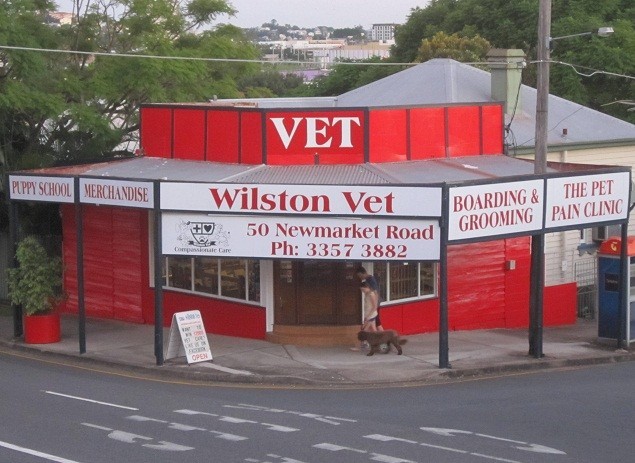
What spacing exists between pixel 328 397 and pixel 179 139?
8135 millimetres

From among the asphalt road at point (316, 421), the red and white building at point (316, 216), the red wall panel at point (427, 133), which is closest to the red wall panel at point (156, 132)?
the red and white building at point (316, 216)

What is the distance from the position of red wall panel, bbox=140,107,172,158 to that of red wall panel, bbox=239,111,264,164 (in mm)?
2228

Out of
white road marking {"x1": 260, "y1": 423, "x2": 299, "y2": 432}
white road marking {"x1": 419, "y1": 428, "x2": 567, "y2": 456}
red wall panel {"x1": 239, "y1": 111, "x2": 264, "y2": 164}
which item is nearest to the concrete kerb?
white road marking {"x1": 260, "y1": 423, "x2": 299, "y2": 432}

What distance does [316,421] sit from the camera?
14648mm

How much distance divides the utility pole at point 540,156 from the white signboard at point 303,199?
2.80m

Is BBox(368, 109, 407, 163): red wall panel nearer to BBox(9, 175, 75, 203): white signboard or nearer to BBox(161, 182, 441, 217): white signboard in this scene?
BBox(161, 182, 441, 217): white signboard

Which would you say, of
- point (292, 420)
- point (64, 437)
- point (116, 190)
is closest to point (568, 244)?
point (116, 190)

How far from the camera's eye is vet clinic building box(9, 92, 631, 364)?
18.8 metres

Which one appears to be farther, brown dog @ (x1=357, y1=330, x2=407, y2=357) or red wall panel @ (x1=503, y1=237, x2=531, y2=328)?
red wall panel @ (x1=503, y1=237, x2=531, y2=328)

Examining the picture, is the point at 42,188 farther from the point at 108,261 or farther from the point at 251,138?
the point at 251,138

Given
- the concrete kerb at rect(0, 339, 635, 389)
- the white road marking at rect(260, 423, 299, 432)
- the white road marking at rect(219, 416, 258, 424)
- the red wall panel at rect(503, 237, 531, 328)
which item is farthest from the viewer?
the red wall panel at rect(503, 237, 531, 328)

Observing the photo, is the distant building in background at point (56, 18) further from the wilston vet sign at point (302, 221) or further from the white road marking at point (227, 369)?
the white road marking at point (227, 369)

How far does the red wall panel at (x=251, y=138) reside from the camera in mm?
21344

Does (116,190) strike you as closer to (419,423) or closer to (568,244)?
(419,423)
